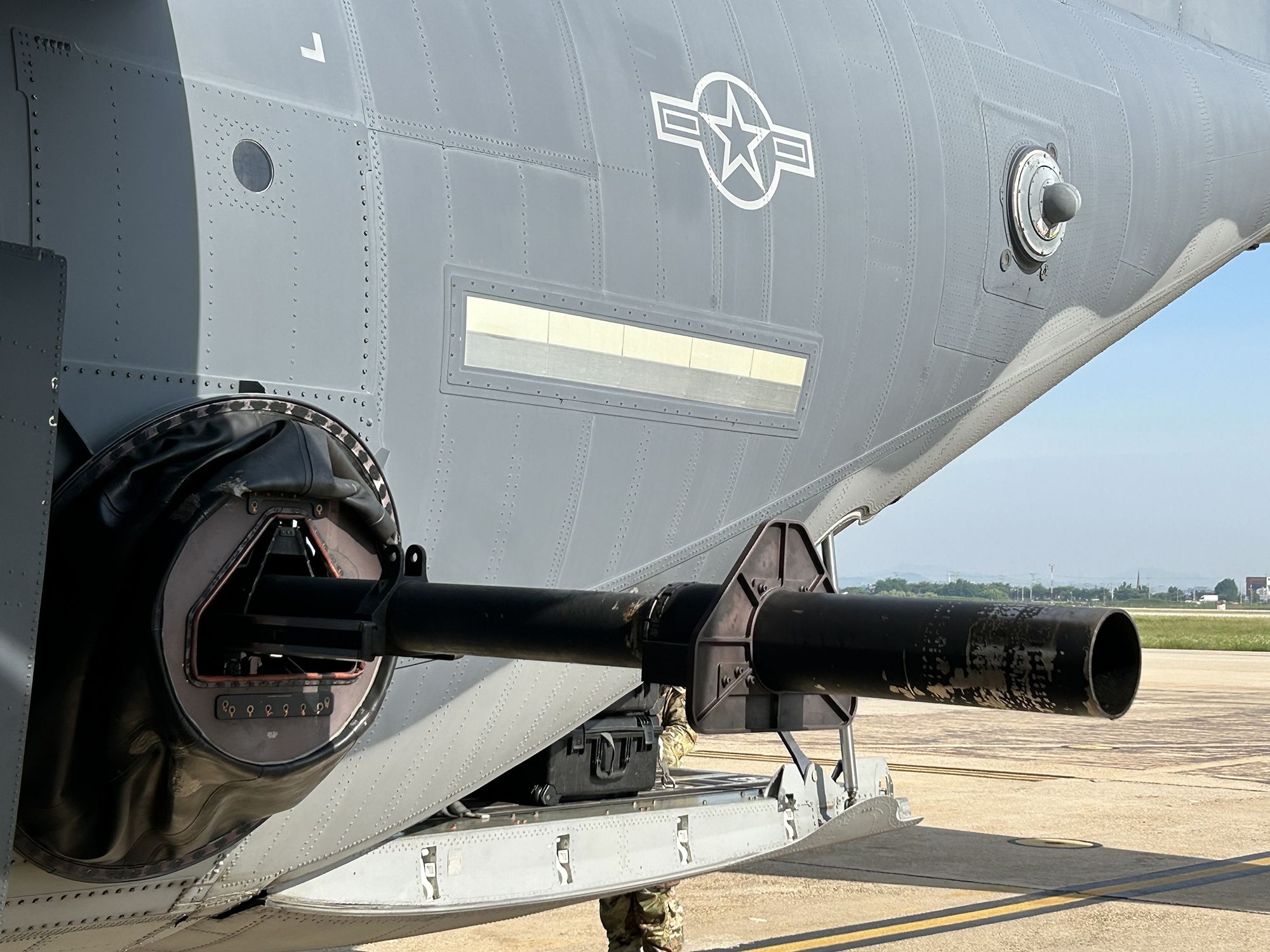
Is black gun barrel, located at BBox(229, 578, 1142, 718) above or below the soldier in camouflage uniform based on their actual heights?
above

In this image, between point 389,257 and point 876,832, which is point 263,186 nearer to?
point 389,257

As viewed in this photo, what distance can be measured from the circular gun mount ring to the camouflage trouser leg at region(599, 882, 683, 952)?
3.57m

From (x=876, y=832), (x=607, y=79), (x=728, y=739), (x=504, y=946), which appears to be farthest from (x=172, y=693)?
(x=728, y=739)

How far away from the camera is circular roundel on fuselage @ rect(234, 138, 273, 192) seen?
165 inches

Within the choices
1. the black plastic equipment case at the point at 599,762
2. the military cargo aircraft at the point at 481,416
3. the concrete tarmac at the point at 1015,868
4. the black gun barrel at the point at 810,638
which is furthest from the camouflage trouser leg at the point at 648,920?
the black gun barrel at the point at 810,638

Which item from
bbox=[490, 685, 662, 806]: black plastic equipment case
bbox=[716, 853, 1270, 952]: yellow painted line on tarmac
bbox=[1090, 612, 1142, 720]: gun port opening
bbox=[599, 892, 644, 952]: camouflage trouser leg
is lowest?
bbox=[716, 853, 1270, 952]: yellow painted line on tarmac

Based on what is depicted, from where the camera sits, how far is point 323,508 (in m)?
4.10

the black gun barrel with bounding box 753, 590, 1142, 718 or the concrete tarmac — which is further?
the concrete tarmac

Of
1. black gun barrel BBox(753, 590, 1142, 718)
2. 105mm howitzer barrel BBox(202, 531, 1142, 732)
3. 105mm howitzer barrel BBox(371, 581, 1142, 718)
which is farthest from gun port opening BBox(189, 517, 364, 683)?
black gun barrel BBox(753, 590, 1142, 718)

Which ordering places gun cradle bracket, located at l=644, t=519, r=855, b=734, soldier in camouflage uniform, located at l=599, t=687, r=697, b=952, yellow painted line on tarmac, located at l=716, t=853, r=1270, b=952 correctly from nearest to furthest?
gun cradle bracket, located at l=644, t=519, r=855, b=734 < soldier in camouflage uniform, located at l=599, t=687, r=697, b=952 < yellow painted line on tarmac, located at l=716, t=853, r=1270, b=952

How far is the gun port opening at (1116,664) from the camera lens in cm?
277

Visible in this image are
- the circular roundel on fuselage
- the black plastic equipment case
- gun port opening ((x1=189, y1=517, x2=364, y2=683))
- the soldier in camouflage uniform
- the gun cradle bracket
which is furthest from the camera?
the soldier in camouflage uniform

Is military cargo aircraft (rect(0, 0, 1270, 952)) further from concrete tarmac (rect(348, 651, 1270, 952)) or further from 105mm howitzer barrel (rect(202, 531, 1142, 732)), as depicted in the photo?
concrete tarmac (rect(348, 651, 1270, 952))

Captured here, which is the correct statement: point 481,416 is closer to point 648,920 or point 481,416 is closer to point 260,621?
point 260,621
